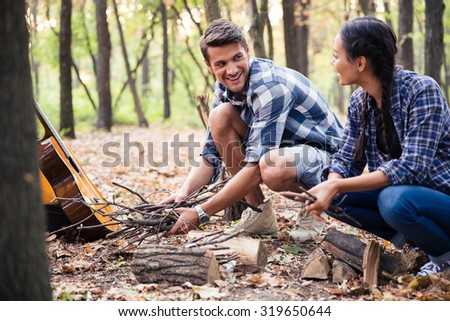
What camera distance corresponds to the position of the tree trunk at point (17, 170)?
76.4 inches

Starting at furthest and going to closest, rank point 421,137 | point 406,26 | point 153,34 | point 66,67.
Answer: point 153,34, point 66,67, point 406,26, point 421,137

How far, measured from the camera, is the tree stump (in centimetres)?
285

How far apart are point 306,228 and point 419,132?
1.24 metres

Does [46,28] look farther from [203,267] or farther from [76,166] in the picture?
[203,267]

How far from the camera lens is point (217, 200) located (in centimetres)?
329

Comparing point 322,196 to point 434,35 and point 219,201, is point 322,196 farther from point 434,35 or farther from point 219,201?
point 434,35

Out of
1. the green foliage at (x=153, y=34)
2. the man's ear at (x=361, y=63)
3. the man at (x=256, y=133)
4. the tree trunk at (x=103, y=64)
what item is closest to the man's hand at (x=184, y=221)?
the man at (x=256, y=133)

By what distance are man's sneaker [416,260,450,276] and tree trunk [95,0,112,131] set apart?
1122 centimetres

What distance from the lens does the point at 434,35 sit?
6887 mm

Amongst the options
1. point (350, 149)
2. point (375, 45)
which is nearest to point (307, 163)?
point (350, 149)

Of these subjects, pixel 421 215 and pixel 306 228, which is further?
pixel 306 228

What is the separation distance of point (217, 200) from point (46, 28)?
80.2 ft

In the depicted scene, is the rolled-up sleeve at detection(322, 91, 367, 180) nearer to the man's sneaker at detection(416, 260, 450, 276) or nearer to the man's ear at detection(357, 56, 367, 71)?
the man's ear at detection(357, 56, 367, 71)
